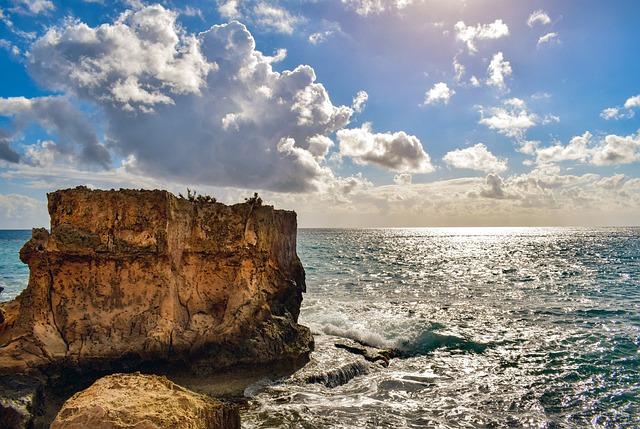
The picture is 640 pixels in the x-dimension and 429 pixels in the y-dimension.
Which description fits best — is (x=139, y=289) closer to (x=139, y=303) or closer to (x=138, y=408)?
(x=139, y=303)

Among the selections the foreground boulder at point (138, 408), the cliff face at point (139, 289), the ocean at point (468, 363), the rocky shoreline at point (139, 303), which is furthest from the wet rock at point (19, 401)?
the ocean at point (468, 363)

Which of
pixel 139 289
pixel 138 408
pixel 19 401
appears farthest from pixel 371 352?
pixel 19 401

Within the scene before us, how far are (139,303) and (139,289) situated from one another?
47 centimetres

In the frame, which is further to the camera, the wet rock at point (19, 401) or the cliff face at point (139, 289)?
the cliff face at point (139, 289)

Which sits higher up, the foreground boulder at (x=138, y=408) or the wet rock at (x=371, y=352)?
the foreground boulder at (x=138, y=408)

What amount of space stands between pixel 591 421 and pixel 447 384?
461 centimetres

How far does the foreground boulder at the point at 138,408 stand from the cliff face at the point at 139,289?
5828 millimetres

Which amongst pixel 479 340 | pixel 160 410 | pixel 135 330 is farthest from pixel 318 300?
pixel 160 410

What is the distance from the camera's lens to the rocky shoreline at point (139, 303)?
12523 mm

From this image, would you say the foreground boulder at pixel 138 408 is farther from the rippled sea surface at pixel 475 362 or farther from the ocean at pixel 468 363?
the rippled sea surface at pixel 475 362

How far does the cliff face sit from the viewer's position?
12.8 meters

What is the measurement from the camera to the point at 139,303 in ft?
44.8

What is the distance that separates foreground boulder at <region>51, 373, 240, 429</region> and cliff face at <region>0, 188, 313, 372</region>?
19.1 ft

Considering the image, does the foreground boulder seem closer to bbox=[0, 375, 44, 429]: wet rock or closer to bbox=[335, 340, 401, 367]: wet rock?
bbox=[0, 375, 44, 429]: wet rock
